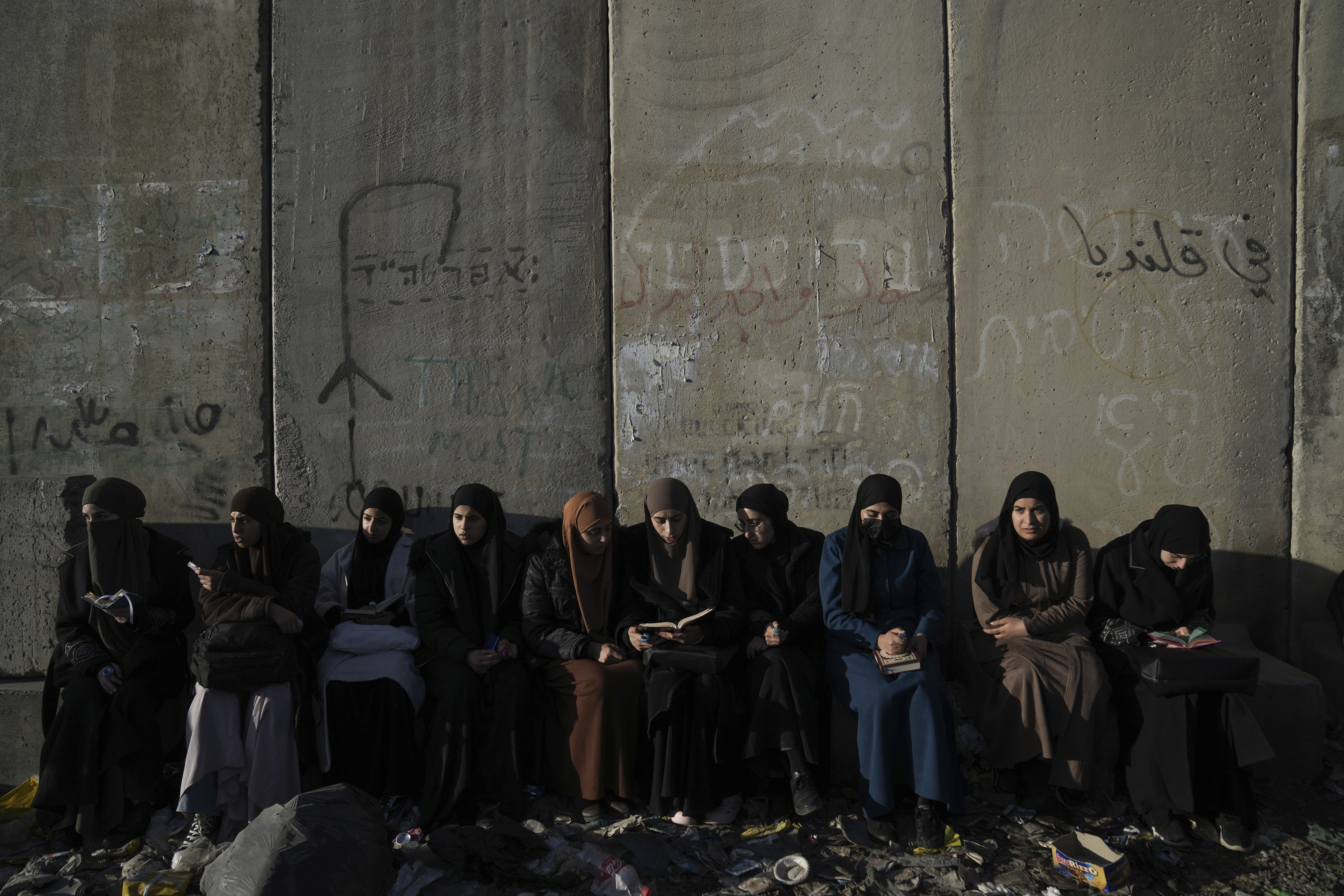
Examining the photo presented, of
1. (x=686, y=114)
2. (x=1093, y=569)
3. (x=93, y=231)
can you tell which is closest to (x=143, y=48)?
(x=93, y=231)

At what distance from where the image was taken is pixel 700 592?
3.43m

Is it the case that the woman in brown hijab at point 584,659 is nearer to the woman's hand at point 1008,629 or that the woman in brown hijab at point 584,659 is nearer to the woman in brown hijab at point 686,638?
the woman in brown hijab at point 686,638

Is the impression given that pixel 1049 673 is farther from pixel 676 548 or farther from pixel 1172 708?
pixel 676 548

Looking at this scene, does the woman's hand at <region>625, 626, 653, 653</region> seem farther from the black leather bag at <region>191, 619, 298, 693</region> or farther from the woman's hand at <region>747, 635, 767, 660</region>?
the black leather bag at <region>191, 619, 298, 693</region>

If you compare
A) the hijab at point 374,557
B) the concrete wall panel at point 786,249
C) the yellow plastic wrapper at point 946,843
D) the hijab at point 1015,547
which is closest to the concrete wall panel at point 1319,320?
the hijab at point 1015,547

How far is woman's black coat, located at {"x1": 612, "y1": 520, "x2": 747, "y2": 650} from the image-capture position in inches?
131

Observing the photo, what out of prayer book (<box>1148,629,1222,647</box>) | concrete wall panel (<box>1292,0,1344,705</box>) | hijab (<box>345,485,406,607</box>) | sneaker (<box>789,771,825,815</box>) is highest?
concrete wall panel (<box>1292,0,1344,705</box>)

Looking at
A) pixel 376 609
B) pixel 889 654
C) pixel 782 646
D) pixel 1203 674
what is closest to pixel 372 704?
pixel 376 609

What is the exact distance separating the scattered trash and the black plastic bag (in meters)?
2.32

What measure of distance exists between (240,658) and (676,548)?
1.78m

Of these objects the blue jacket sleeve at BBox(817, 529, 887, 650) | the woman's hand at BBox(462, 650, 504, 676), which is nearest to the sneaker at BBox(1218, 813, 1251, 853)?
the blue jacket sleeve at BBox(817, 529, 887, 650)

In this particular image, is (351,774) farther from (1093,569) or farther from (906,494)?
(1093,569)

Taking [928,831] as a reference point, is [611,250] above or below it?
above

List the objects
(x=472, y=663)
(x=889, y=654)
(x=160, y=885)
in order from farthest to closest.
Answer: (x=472, y=663), (x=889, y=654), (x=160, y=885)
